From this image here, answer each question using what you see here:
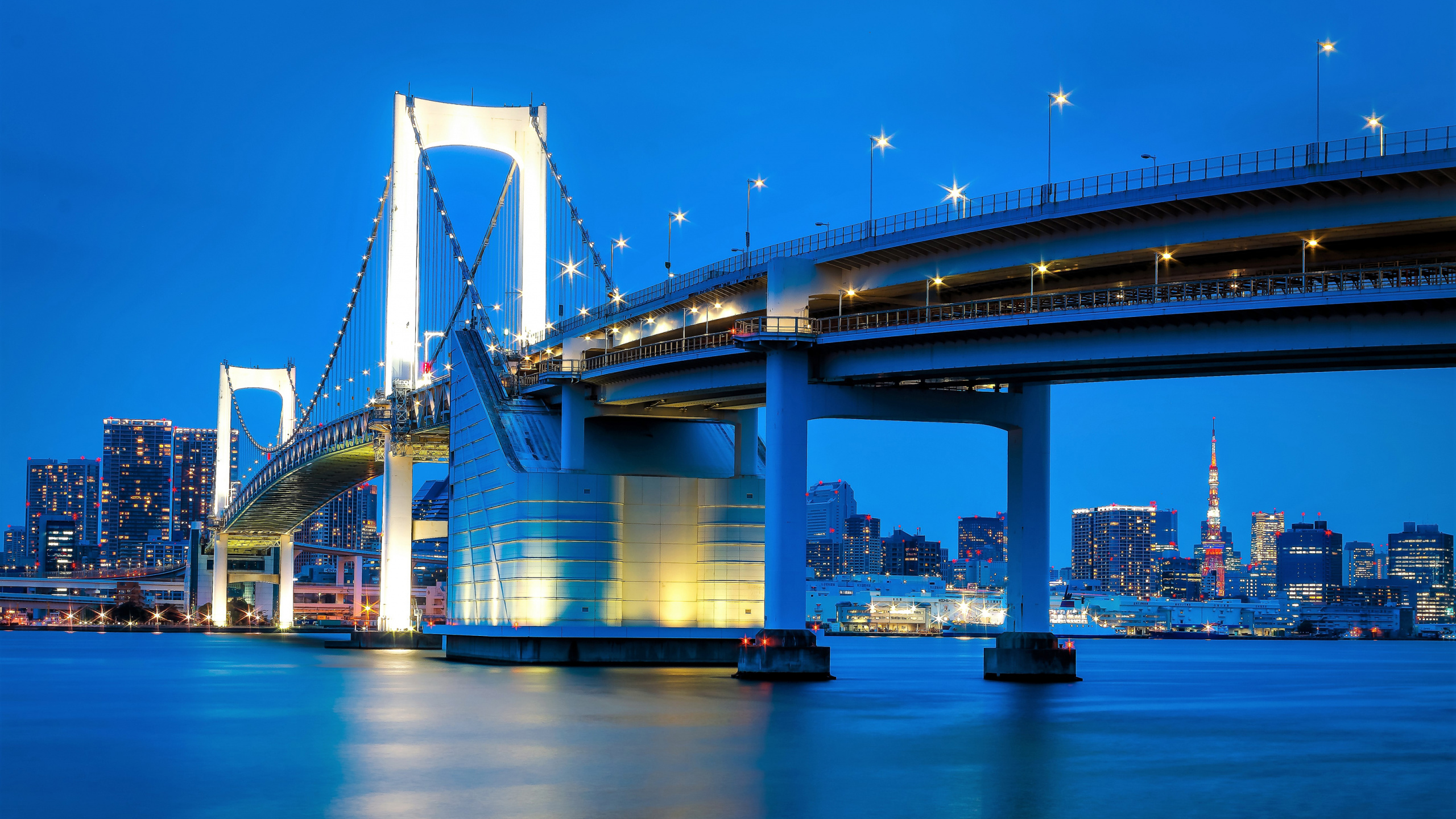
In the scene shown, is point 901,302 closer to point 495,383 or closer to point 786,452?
point 786,452

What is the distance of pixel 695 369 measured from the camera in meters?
59.0

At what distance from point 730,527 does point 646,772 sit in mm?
40408

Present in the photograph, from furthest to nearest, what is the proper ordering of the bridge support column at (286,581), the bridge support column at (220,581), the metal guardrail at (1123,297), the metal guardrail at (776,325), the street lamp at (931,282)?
1. the bridge support column at (286,581)
2. the bridge support column at (220,581)
3. the metal guardrail at (776,325)
4. the street lamp at (931,282)
5. the metal guardrail at (1123,297)

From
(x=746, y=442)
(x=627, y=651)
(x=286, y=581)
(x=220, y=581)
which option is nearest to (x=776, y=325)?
(x=746, y=442)

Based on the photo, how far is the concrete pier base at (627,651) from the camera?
6353cm

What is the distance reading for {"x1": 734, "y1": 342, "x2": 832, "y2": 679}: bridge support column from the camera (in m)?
50.1

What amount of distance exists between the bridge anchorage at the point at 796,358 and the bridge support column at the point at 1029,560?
0.10 meters

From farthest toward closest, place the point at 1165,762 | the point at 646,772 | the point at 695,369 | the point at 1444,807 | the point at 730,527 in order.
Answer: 1. the point at 730,527
2. the point at 695,369
3. the point at 1165,762
4. the point at 646,772
5. the point at 1444,807

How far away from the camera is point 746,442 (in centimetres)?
6775

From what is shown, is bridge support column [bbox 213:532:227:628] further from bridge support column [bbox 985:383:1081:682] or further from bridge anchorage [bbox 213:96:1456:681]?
bridge support column [bbox 985:383:1081:682]

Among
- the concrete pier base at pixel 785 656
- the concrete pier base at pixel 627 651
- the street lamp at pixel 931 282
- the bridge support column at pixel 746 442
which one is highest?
the street lamp at pixel 931 282

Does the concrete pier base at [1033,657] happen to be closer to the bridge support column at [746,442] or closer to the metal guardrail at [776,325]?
the metal guardrail at [776,325]

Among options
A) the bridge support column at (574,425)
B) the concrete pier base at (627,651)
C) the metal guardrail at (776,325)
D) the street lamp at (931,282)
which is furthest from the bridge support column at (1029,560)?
the bridge support column at (574,425)

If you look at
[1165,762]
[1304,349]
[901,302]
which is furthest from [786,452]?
[1165,762]
